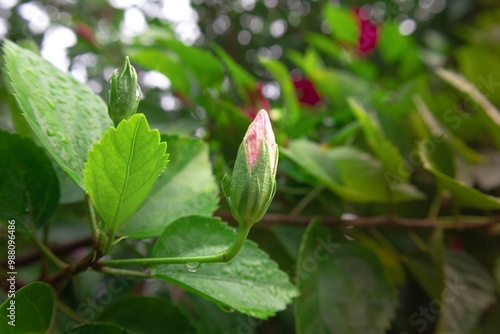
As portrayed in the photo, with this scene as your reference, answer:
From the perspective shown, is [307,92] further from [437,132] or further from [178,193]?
[178,193]

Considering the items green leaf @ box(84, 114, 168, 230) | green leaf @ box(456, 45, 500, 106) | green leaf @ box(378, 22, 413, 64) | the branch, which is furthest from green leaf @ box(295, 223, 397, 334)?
green leaf @ box(378, 22, 413, 64)

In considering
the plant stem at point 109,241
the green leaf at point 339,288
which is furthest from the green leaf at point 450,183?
the plant stem at point 109,241

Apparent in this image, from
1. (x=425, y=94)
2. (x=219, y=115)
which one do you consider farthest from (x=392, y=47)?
(x=219, y=115)

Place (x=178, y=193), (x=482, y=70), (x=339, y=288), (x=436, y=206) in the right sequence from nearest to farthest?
(x=178, y=193)
(x=339, y=288)
(x=436, y=206)
(x=482, y=70)

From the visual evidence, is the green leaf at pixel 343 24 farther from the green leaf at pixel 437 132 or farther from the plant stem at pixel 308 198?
the plant stem at pixel 308 198

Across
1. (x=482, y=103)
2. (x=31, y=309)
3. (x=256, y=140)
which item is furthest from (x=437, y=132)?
(x=31, y=309)
